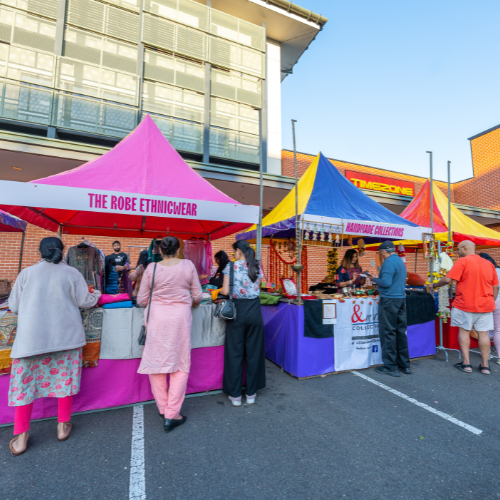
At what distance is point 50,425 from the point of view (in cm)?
272

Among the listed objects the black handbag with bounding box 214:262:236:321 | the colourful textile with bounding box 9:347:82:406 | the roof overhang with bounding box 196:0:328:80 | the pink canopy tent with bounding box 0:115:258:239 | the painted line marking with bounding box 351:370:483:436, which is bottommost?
the painted line marking with bounding box 351:370:483:436

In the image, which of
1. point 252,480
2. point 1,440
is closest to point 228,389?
point 252,480

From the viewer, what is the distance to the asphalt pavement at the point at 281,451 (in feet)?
6.34

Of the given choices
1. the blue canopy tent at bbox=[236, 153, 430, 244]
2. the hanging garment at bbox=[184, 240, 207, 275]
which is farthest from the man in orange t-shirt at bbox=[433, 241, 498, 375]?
the hanging garment at bbox=[184, 240, 207, 275]

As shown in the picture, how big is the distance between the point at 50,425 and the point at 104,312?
1.11 meters

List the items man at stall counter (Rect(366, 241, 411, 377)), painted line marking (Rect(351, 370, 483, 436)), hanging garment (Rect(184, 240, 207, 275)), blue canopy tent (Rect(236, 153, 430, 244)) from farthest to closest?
1. hanging garment (Rect(184, 240, 207, 275))
2. blue canopy tent (Rect(236, 153, 430, 244))
3. man at stall counter (Rect(366, 241, 411, 377))
4. painted line marking (Rect(351, 370, 483, 436))

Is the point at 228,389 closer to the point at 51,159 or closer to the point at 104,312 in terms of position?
the point at 104,312

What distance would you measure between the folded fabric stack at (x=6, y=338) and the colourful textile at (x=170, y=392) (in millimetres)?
1317

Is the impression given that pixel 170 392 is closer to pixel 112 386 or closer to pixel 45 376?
pixel 112 386

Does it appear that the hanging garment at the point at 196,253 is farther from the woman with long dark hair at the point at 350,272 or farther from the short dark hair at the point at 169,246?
the short dark hair at the point at 169,246

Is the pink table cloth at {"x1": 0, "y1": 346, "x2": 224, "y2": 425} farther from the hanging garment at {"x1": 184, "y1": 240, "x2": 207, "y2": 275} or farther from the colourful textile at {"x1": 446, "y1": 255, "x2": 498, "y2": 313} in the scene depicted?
the colourful textile at {"x1": 446, "y1": 255, "x2": 498, "y2": 313}

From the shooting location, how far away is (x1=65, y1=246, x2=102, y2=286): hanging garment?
173 inches

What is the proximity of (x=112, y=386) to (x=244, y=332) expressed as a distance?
59.7 inches

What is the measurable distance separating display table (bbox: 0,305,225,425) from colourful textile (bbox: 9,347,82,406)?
1.47 ft
